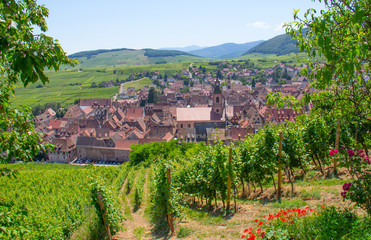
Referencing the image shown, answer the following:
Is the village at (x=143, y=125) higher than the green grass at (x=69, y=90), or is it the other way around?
the green grass at (x=69, y=90)

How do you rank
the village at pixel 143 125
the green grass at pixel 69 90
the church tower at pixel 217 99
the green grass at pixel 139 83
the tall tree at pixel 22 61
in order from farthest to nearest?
the green grass at pixel 139 83 < the green grass at pixel 69 90 < the church tower at pixel 217 99 < the village at pixel 143 125 < the tall tree at pixel 22 61

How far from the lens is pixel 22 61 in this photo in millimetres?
3016

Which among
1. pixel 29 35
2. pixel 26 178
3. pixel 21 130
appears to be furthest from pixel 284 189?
pixel 26 178

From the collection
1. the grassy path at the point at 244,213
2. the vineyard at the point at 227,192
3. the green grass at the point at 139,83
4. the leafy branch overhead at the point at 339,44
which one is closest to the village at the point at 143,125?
the vineyard at the point at 227,192

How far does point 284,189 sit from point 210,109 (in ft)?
165

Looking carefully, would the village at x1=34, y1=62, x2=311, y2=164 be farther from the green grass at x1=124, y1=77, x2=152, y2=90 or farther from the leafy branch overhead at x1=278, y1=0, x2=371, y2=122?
the green grass at x1=124, y1=77, x2=152, y2=90

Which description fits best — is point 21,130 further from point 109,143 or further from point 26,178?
point 109,143

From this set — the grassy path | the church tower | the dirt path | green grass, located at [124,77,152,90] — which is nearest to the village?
the church tower

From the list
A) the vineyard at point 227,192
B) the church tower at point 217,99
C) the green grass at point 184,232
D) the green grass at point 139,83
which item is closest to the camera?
the green grass at point 184,232

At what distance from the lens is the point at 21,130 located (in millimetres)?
5477

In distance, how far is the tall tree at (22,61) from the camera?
3137 mm

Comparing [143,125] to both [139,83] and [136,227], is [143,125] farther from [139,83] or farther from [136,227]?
[139,83]

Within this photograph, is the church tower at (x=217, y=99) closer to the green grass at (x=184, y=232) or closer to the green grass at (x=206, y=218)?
the green grass at (x=206, y=218)

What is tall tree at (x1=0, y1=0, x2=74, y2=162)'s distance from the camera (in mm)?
3137
